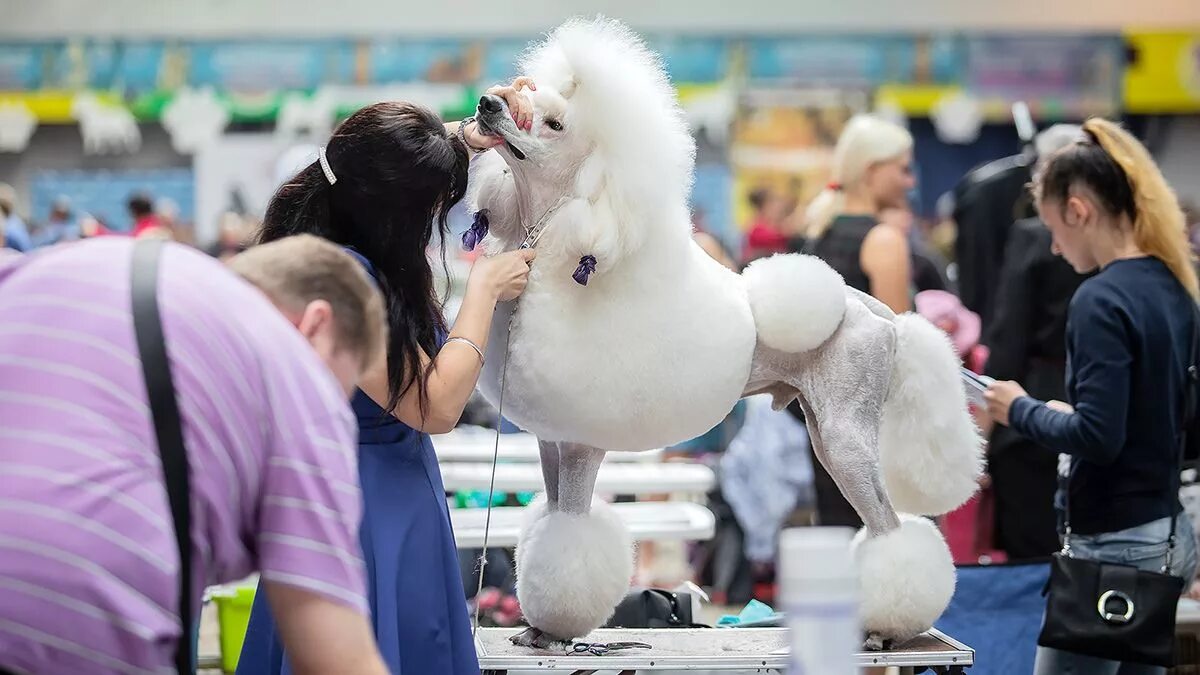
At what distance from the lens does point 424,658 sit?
1.94 m

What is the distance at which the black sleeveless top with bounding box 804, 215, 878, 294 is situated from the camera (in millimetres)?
3424

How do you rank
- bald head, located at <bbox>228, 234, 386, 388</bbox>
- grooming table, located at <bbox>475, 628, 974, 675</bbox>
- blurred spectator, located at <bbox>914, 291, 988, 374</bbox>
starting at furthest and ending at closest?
blurred spectator, located at <bbox>914, 291, 988, 374</bbox> → grooming table, located at <bbox>475, 628, 974, 675</bbox> → bald head, located at <bbox>228, 234, 386, 388</bbox>

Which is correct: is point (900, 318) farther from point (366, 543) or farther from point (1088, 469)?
point (366, 543)

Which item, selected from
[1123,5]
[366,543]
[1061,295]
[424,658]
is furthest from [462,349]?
[1123,5]

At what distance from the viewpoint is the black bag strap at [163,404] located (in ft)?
3.50

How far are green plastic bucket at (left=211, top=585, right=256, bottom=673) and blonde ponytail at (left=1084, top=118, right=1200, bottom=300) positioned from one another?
6.86 feet

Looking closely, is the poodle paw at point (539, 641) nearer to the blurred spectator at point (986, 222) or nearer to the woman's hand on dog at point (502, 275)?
the woman's hand on dog at point (502, 275)

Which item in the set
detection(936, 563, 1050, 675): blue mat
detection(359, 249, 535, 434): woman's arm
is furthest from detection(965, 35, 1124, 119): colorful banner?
detection(359, 249, 535, 434): woman's arm

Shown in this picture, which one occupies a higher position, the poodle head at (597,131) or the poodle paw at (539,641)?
the poodle head at (597,131)

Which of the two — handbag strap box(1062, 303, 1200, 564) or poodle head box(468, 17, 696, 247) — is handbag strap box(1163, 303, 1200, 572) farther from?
poodle head box(468, 17, 696, 247)

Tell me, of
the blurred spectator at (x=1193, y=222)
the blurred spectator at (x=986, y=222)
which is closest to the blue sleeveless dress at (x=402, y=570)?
the blurred spectator at (x=986, y=222)

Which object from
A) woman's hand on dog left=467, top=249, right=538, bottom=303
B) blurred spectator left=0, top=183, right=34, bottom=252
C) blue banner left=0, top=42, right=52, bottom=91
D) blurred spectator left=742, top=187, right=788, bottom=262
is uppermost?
blue banner left=0, top=42, right=52, bottom=91

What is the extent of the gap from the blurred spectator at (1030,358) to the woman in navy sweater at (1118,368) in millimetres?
1044

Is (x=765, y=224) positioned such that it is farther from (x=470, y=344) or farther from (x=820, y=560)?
(x=820, y=560)
